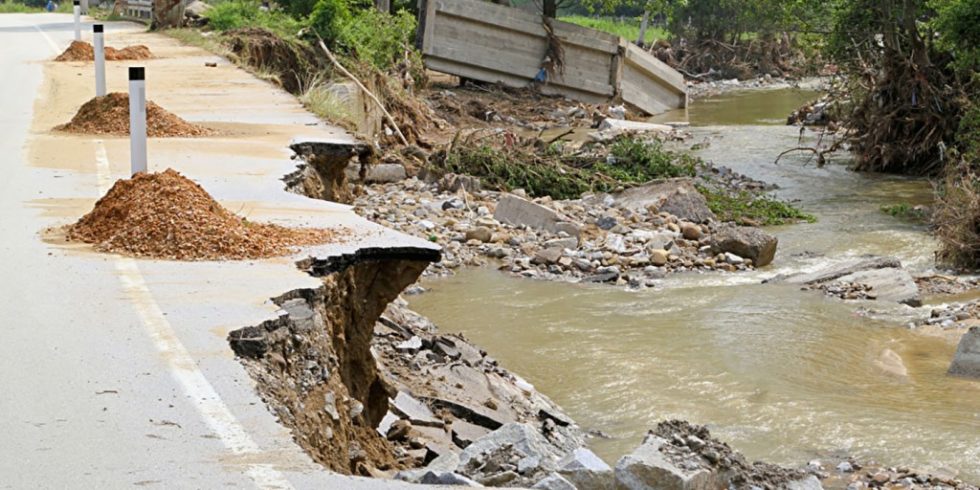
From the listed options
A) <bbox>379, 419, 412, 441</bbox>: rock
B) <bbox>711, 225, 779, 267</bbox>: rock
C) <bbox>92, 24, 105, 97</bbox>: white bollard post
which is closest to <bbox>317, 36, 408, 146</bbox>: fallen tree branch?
<bbox>92, 24, 105, 97</bbox>: white bollard post

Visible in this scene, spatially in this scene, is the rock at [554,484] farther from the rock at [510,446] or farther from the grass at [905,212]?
the grass at [905,212]

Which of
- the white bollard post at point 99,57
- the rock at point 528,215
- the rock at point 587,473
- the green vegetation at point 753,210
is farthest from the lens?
the green vegetation at point 753,210

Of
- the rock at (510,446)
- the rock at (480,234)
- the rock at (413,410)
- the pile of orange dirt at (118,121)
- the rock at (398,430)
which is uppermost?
the pile of orange dirt at (118,121)

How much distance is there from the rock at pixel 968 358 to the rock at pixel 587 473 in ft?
21.7

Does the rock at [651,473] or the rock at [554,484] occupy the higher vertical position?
the rock at [554,484]

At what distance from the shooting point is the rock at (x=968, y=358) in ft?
39.6

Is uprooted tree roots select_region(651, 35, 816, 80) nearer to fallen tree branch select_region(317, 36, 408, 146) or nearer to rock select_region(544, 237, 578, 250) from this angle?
fallen tree branch select_region(317, 36, 408, 146)

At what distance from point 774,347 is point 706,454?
20.0 feet

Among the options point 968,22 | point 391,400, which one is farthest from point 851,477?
point 968,22

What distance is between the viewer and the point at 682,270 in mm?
16625

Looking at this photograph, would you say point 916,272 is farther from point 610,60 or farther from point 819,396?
point 610,60

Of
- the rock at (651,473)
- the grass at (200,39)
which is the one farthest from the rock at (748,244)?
the grass at (200,39)

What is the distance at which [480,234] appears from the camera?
17547 mm

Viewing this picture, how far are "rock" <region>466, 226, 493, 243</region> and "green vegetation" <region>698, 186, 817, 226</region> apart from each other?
3806 millimetres
